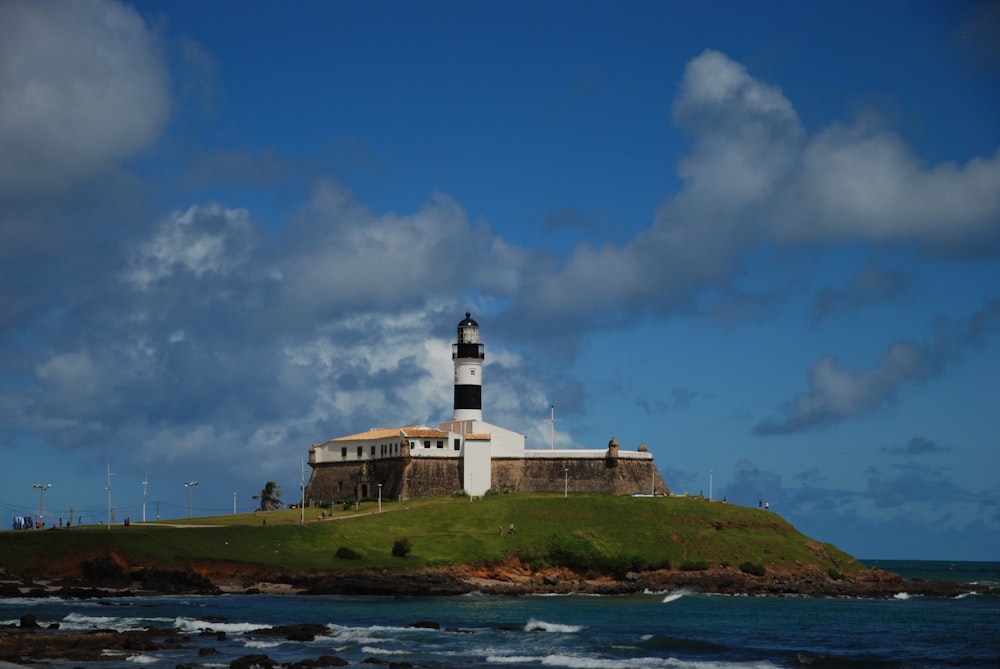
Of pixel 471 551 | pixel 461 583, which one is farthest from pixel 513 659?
pixel 471 551

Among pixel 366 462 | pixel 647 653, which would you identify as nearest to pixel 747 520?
pixel 366 462

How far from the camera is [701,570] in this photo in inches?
3339

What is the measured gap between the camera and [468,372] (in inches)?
3967

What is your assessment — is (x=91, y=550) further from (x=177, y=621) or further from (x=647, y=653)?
(x=647, y=653)

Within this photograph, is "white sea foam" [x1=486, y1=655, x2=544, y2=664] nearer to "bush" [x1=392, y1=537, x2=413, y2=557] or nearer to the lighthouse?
"bush" [x1=392, y1=537, x2=413, y2=557]

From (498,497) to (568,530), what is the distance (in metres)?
9.97

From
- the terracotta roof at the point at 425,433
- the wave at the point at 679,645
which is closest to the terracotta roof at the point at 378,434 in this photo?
the terracotta roof at the point at 425,433

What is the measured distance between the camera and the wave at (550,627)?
53.9 meters

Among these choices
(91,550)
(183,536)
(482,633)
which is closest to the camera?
(482,633)

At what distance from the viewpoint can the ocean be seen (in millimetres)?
45031

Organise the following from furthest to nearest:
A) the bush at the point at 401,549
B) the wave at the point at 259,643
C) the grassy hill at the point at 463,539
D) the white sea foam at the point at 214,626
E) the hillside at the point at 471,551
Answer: the bush at the point at 401,549 → the grassy hill at the point at 463,539 → the hillside at the point at 471,551 → the white sea foam at the point at 214,626 → the wave at the point at 259,643

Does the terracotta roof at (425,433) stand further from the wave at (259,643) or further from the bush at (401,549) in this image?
the wave at (259,643)

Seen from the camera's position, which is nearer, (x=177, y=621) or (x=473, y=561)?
(x=177, y=621)

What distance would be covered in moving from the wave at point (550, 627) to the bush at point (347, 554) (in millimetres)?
24411
